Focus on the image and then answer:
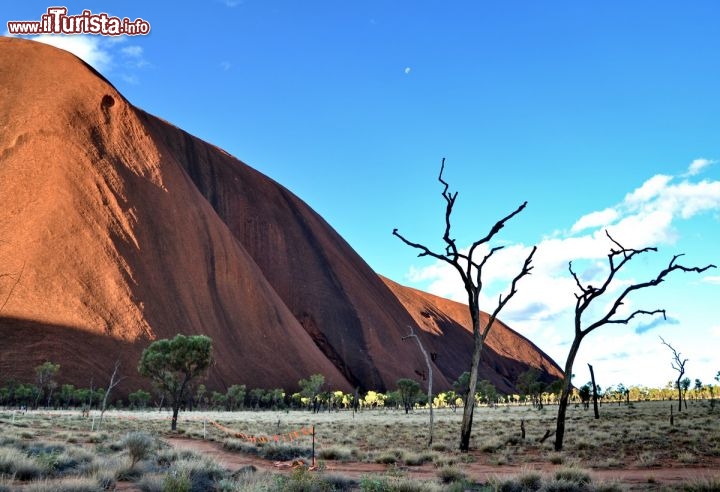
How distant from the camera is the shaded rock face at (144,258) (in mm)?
63344

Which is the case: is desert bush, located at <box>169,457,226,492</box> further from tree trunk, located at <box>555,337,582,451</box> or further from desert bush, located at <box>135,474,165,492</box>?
tree trunk, located at <box>555,337,582,451</box>

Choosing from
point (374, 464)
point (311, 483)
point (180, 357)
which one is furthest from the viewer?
point (180, 357)

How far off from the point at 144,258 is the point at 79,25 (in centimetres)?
3036

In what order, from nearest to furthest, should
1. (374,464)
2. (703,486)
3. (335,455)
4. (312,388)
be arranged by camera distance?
1. (703,486)
2. (374,464)
3. (335,455)
4. (312,388)

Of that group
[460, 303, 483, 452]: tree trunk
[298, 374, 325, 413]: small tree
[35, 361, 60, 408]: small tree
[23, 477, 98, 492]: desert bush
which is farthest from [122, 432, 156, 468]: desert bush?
[298, 374, 325, 413]: small tree

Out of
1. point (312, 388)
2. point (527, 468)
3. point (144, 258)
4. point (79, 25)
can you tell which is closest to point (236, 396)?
point (312, 388)

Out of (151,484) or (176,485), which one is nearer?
(176,485)

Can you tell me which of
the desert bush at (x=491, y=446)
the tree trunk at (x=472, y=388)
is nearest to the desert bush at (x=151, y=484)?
the tree trunk at (x=472, y=388)

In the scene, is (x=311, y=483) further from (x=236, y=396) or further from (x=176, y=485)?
(x=236, y=396)

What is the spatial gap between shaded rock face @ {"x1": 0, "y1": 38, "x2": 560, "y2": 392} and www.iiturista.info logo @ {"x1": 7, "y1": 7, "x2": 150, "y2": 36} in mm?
18903

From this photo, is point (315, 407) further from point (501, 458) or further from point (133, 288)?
point (501, 458)

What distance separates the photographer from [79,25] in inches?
2477

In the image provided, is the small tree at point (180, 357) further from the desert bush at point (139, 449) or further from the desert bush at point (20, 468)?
the desert bush at point (20, 468)

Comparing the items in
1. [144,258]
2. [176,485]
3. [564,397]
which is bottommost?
[176,485]
